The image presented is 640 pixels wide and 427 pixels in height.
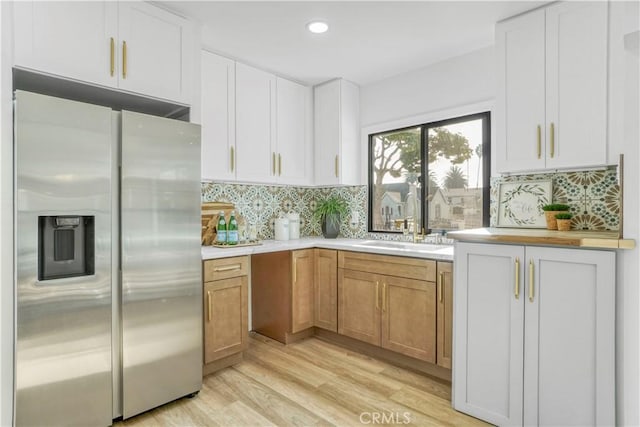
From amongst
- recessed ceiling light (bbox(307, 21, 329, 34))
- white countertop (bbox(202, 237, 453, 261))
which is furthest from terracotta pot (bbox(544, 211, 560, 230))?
recessed ceiling light (bbox(307, 21, 329, 34))

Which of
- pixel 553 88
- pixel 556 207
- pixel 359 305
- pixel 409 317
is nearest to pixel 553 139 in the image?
pixel 553 88

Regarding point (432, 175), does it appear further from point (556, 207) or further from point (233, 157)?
point (233, 157)

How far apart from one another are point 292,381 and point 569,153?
90.7 inches

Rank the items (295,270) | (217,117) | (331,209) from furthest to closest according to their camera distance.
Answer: (331,209) → (295,270) → (217,117)

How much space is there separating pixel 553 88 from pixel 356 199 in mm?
1972

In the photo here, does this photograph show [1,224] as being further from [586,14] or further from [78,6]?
[586,14]

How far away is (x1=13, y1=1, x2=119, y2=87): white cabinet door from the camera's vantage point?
1722 millimetres

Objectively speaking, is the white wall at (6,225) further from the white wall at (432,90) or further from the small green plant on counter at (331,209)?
the white wall at (432,90)

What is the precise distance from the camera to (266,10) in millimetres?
2236

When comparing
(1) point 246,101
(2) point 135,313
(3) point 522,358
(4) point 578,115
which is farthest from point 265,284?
(4) point 578,115

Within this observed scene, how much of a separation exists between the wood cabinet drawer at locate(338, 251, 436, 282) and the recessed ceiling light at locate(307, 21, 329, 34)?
5.59ft

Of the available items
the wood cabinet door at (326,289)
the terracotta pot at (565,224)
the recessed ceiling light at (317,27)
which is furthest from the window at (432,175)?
the recessed ceiling light at (317,27)

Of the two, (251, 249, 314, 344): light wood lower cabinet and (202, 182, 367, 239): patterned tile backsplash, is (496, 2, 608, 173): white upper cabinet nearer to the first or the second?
(202, 182, 367, 239): patterned tile backsplash

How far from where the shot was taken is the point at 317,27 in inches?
95.8
